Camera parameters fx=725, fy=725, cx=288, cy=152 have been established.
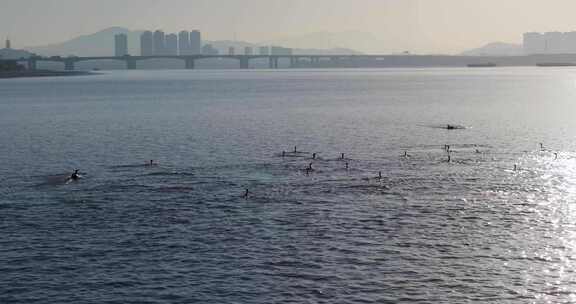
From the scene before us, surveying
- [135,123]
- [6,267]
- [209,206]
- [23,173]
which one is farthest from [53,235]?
[135,123]

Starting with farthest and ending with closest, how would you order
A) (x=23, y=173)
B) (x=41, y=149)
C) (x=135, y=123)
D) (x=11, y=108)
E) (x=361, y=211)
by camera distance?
1. (x=11, y=108)
2. (x=135, y=123)
3. (x=41, y=149)
4. (x=23, y=173)
5. (x=361, y=211)

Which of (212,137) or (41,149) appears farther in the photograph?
(212,137)

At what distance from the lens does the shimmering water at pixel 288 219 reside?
100ft

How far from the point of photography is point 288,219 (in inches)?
1631

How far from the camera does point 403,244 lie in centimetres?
3619

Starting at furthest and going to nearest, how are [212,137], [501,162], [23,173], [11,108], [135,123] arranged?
Result: [11,108] → [135,123] → [212,137] → [501,162] → [23,173]

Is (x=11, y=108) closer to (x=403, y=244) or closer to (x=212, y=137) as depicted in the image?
(x=212, y=137)

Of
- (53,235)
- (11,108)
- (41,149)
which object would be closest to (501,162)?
(53,235)

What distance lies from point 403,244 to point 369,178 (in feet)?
58.9

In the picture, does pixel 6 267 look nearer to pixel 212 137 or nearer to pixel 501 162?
pixel 501 162

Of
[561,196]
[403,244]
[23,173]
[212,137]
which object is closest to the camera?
[403,244]

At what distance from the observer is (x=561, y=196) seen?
47.3 meters

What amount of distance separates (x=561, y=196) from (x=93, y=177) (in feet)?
110

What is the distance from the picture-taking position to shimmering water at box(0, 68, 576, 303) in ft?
100
